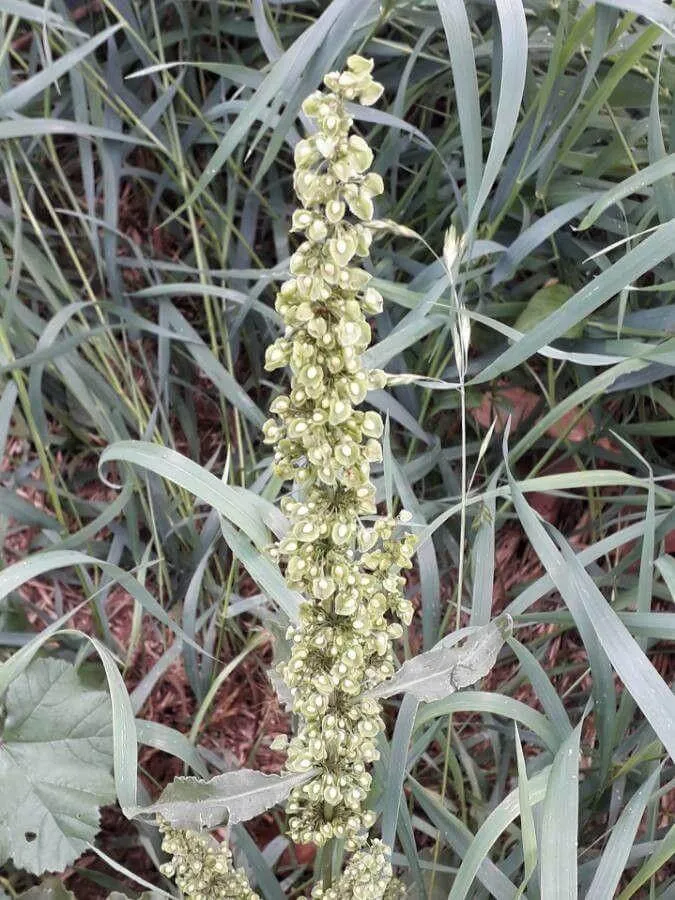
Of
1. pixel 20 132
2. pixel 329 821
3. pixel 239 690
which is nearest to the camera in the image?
pixel 329 821

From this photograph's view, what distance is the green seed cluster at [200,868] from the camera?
1156 mm

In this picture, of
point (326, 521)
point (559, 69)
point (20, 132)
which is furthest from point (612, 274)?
point (20, 132)

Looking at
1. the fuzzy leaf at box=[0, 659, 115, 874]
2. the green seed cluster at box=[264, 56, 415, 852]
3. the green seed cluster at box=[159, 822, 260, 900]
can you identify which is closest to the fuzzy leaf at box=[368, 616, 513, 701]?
the green seed cluster at box=[264, 56, 415, 852]

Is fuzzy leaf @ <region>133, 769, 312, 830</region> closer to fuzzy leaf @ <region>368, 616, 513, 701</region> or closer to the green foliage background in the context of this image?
fuzzy leaf @ <region>368, 616, 513, 701</region>

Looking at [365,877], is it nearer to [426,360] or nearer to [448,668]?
[448,668]

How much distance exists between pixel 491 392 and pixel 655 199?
548 millimetres

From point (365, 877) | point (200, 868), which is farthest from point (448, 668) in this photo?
point (200, 868)

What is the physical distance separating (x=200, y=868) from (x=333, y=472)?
0.68m

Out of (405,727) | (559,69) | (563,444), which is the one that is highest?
(559,69)

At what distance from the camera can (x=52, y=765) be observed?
155 centimetres

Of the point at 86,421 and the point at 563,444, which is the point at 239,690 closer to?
the point at 86,421

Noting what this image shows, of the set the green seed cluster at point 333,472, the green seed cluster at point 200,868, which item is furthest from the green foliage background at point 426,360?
the green seed cluster at point 333,472

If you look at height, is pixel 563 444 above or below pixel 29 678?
above

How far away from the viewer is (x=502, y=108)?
1.26m
